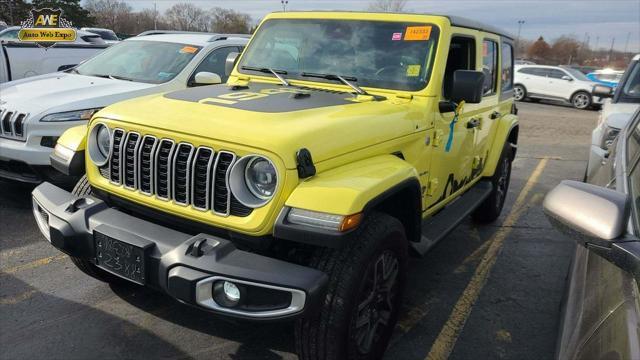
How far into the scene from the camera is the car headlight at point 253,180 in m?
2.43

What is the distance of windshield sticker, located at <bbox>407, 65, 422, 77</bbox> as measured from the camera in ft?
11.7

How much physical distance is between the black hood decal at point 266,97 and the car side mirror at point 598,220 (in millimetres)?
1637

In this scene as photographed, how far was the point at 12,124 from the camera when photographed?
5.05 meters

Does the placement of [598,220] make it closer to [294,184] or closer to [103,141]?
[294,184]

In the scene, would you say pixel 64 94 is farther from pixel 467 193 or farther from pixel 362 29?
pixel 467 193

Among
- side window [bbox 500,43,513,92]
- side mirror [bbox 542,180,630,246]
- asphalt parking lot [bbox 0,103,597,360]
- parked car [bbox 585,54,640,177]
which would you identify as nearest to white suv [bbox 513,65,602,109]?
parked car [bbox 585,54,640,177]

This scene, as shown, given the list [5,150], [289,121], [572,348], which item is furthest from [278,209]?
[5,150]

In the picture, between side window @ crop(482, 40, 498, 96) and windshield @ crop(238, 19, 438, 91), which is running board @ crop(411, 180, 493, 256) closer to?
side window @ crop(482, 40, 498, 96)

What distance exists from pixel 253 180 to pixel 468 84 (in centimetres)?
179

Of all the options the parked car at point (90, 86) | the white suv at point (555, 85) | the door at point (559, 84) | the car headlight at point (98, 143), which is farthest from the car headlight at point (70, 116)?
the door at point (559, 84)

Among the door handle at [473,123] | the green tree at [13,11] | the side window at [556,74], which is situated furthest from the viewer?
the green tree at [13,11]

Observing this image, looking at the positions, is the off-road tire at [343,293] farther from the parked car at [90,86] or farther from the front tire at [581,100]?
the front tire at [581,100]

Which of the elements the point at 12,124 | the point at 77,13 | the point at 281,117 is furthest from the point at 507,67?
the point at 77,13

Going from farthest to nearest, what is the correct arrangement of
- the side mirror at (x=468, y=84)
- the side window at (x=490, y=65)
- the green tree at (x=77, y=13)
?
the green tree at (x=77, y=13) → the side window at (x=490, y=65) → the side mirror at (x=468, y=84)
